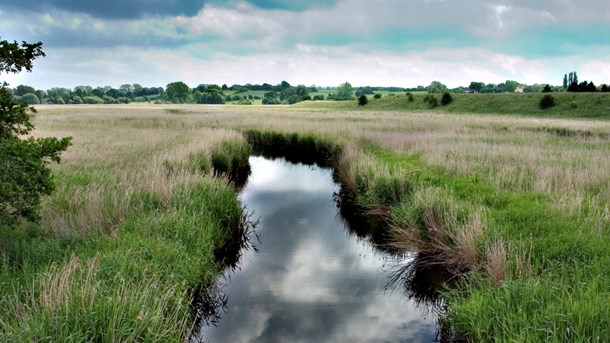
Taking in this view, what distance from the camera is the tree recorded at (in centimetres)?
550

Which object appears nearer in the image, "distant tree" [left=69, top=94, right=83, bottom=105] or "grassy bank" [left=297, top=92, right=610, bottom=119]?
"grassy bank" [left=297, top=92, right=610, bottom=119]

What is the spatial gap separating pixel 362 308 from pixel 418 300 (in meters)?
0.99

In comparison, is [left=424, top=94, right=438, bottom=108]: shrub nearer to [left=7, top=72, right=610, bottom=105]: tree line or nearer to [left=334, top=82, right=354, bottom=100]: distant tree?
[left=7, top=72, right=610, bottom=105]: tree line

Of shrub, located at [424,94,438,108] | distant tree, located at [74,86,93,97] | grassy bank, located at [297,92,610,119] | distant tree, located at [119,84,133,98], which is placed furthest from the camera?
distant tree, located at [119,84,133,98]

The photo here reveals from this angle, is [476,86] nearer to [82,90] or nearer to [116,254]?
[82,90]

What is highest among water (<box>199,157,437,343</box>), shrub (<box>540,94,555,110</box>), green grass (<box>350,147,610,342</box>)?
shrub (<box>540,94,555,110</box>)

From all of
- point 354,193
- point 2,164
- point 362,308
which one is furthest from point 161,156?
point 362,308

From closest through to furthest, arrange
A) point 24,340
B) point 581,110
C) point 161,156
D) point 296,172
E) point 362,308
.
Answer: point 24,340 → point 362,308 → point 161,156 → point 296,172 → point 581,110

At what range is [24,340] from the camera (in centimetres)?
353

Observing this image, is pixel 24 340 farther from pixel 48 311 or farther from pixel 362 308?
pixel 362 308

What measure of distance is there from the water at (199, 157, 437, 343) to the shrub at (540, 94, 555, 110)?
47.5 m

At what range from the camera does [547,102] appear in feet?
165

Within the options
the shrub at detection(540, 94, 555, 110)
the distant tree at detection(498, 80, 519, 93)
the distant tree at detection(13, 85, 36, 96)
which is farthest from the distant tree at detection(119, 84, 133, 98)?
the shrub at detection(540, 94, 555, 110)

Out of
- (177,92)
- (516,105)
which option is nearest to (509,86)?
(516,105)
